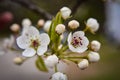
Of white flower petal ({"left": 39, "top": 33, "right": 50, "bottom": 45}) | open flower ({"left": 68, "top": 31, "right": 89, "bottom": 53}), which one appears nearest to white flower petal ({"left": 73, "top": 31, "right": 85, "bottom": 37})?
open flower ({"left": 68, "top": 31, "right": 89, "bottom": 53})

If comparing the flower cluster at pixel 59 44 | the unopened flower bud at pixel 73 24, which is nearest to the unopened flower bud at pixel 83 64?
the flower cluster at pixel 59 44

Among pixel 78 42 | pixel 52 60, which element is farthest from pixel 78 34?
pixel 52 60

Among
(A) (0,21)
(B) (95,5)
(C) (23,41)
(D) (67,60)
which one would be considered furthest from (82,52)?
(A) (0,21)

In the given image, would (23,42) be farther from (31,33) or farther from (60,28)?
(60,28)

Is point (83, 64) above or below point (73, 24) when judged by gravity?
below

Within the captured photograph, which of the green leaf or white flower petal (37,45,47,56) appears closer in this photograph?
white flower petal (37,45,47,56)

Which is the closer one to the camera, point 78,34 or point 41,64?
point 78,34

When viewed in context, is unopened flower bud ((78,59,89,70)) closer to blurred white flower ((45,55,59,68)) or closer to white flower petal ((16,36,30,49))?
blurred white flower ((45,55,59,68))

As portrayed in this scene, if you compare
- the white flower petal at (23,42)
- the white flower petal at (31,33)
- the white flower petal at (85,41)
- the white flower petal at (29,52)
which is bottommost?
the white flower petal at (29,52)

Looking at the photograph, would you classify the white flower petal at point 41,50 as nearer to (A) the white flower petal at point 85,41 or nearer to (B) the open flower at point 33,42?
(B) the open flower at point 33,42
